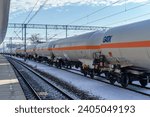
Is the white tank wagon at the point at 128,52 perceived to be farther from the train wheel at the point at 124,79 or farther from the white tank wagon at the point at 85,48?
the white tank wagon at the point at 85,48

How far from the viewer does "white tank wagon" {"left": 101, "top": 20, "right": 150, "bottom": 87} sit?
51.0 ft

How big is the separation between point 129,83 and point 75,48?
34.7 feet

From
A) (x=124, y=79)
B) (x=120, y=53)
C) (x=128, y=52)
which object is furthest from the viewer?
(x=124, y=79)

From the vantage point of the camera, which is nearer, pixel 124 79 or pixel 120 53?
pixel 120 53

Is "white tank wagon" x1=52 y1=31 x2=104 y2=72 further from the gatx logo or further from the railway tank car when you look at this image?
the gatx logo

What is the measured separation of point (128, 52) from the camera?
17.0m

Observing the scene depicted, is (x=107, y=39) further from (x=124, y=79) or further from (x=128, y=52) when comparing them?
(x=128, y=52)

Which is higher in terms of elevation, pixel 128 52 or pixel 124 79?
pixel 128 52

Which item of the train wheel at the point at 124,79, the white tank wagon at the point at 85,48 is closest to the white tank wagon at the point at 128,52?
the train wheel at the point at 124,79

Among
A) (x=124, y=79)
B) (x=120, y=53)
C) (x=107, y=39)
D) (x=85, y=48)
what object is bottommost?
(x=124, y=79)

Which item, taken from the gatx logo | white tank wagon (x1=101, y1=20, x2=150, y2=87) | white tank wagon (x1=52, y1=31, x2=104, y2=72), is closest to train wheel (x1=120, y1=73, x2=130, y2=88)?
white tank wagon (x1=101, y1=20, x2=150, y2=87)

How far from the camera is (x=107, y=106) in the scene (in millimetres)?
8211

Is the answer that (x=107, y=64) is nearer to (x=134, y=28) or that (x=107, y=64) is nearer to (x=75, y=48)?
(x=134, y=28)

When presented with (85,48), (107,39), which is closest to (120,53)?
(107,39)
